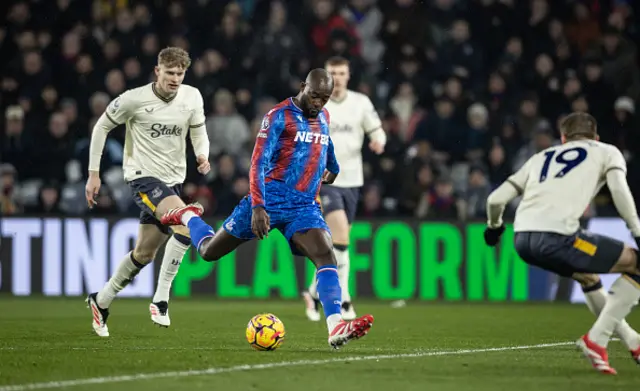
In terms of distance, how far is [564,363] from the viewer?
8.46 metres

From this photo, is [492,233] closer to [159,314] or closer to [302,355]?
[302,355]

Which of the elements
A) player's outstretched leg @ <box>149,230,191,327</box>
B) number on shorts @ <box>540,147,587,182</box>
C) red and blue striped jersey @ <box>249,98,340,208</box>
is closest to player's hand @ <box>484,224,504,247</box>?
number on shorts @ <box>540,147,587,182</box>

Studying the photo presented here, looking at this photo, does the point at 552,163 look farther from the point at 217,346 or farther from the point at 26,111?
the point at 26,111

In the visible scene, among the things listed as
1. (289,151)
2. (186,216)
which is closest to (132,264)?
(186,216)

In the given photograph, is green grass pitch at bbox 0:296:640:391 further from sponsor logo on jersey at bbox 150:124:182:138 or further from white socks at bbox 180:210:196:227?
sponsor logo on jersey at bbox 150:124:182:138

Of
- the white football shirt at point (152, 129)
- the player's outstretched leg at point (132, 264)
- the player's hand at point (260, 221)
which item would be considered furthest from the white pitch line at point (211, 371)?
the white football shirt at point (152, 129)

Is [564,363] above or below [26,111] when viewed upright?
below

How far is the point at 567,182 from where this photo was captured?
8023 millimetres

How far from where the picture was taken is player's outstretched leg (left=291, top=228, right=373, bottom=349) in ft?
28.3

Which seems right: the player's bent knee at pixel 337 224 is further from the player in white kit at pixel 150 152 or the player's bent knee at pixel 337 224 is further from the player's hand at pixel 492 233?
the player's hand at pixel 492 233

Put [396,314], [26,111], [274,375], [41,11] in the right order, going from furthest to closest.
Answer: [41,11], [26,111], [396,314], [274,375]

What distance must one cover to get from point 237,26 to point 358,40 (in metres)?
2.03

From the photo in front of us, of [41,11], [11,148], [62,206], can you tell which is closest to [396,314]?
[62,206]

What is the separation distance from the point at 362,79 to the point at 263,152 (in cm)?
1039
